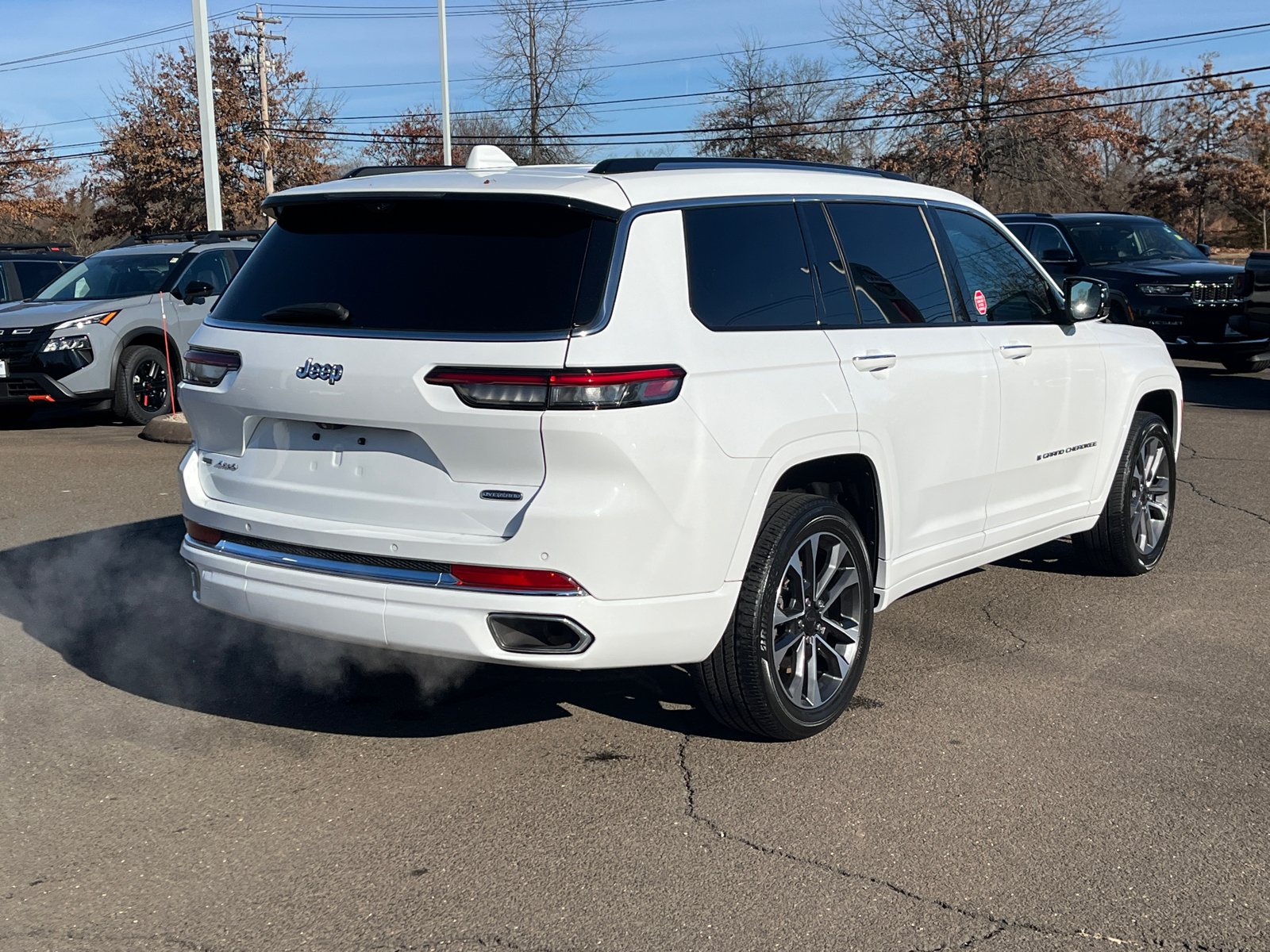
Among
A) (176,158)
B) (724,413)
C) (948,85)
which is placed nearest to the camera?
(724,413)

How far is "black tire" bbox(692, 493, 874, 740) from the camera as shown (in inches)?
159

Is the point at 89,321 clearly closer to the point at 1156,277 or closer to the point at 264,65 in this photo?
the point at 1156,277

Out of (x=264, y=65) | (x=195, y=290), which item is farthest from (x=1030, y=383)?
(x=264, y=65)

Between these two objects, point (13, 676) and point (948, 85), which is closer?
point (13, 676)

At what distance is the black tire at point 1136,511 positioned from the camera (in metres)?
6.31

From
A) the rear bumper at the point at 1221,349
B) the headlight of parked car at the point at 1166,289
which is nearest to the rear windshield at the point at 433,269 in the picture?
the headlight of parked car at the point at 1166,289

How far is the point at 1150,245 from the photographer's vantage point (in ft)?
54.8

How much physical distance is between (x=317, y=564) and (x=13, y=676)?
1862mm

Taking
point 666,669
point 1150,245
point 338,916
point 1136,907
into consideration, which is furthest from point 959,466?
point 1150,245

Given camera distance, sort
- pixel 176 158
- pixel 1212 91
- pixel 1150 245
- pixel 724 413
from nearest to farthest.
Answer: pixel 724 413 < pixel 1150 245 < pixel 176 158 < pixel 1212 91

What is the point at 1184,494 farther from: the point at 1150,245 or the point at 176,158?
the point at 176,158

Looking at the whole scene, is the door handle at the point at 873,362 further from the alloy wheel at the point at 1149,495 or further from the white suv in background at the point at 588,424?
the alloy wheel at the point at 1149,495

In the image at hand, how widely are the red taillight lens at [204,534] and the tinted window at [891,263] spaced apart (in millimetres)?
2382

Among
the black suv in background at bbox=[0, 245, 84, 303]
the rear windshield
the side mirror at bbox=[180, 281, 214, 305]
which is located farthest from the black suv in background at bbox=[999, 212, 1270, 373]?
the rear windshield
